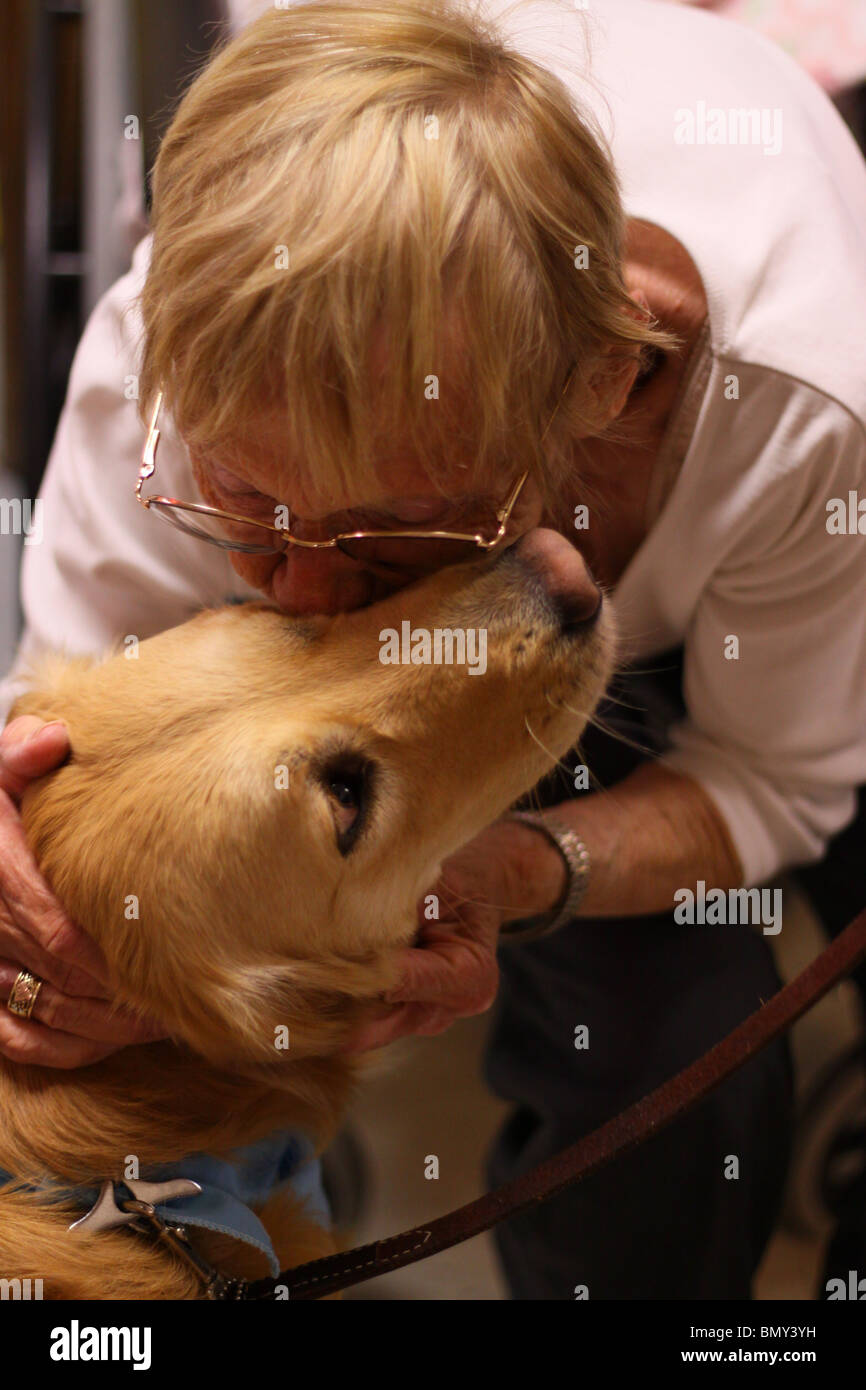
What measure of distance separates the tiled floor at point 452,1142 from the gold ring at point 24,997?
A: 1.06 metres

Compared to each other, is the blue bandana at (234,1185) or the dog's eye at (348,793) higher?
the dog's eye at (348,793)

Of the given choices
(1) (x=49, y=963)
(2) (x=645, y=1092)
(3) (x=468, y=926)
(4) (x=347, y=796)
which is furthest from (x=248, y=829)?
(2) (x=645, y=1092)

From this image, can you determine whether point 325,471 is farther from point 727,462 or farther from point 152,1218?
point 152,1218

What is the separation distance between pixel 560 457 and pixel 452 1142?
1562mm

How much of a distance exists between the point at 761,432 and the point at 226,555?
1.90 feet

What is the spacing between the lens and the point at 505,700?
971 millimetres

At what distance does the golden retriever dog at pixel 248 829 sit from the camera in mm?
917

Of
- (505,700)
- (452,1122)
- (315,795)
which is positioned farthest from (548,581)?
(452,1122)

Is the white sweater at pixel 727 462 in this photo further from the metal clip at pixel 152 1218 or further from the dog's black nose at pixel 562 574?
the metal clip at pixel 152 1218

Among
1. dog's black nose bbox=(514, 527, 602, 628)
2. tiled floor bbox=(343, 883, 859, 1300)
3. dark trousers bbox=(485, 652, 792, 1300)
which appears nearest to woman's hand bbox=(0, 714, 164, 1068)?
dog's black nose bbox=(514, 527, 602, 628)

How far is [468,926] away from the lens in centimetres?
118

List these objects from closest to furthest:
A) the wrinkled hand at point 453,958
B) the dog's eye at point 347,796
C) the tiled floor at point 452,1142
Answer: the dog's eye at point 347,796 < the wrinkled hand at point 453,958 < the tiled floor at point 452,1142

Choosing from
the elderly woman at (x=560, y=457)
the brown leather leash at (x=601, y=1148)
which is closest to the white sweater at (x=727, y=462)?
the elderly woman at (x=560, y=457)

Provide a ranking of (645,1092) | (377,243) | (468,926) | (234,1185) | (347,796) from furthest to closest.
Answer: (645,1092) → (468,926) → (234,1185) → (347,796) → (377,243)
